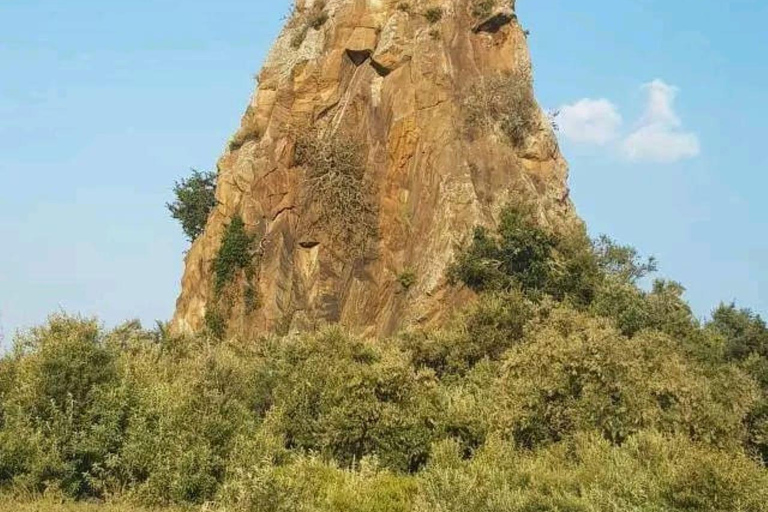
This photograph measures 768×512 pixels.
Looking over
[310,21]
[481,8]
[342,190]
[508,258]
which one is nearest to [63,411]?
[508,258]

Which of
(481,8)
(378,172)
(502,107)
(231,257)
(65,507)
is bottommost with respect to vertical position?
(65,507)

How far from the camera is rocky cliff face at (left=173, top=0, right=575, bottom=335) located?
5066 centimetres

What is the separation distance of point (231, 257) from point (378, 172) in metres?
10.7

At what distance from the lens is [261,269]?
55.0m

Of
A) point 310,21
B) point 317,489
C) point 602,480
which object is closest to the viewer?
point 602,480

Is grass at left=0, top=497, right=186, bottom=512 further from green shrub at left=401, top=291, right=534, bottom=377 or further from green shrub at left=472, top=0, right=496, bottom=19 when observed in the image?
green shrub at left=472, top=0, right=496, bottom=19

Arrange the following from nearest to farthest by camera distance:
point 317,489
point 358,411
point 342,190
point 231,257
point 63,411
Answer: point 317,489, point 63,411, point 358,411, point 342,190, point 231,257

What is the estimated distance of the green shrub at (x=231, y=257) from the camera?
2181 inches

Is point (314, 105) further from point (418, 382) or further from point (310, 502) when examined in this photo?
point (310, 502)

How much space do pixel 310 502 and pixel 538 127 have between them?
131 ft

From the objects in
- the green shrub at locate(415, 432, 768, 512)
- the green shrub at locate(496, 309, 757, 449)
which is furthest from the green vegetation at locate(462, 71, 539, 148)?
the green shrub at locate(415, 432, 768, 512)

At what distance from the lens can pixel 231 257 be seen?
55.4m

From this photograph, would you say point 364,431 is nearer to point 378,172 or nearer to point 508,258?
Answer: point 508,258

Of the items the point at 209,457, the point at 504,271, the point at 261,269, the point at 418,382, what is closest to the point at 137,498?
the point at 209,457
